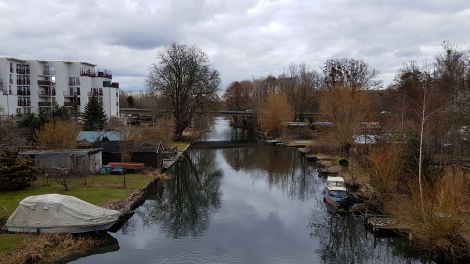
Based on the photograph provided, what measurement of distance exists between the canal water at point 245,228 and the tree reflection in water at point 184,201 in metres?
0.07

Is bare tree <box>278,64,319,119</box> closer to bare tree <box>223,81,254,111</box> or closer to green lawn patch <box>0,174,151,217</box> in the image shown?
bare tree <box>223,81,254,111</box>

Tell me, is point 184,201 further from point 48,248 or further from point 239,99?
point 239,99

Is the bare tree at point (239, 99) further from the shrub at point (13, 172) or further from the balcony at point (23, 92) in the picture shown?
the shrub at point (13, 172)

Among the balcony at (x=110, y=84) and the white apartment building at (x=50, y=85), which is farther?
the balcony at (x=110, y=84)

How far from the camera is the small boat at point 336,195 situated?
30.0 meters

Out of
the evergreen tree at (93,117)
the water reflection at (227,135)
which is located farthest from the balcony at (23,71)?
the water reflection at (227,135)

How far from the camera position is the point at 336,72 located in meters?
74.6

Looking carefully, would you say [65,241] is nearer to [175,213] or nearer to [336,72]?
[175,213]

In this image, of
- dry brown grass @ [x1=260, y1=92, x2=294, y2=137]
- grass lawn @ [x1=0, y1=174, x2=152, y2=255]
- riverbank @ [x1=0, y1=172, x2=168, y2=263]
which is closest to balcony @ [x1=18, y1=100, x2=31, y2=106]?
dry brown grass @ [x1=260, y1=92, x2=294, y2=137]

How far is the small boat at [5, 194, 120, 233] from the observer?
2219cm

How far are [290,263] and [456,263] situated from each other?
742cm

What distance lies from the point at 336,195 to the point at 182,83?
1897 inches

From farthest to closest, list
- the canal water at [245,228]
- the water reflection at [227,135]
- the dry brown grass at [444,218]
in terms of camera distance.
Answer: the water reflection at [227,135], the canal water at [245,228], the dry brown grass at [444,218]

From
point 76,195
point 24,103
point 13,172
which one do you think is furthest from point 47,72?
point 76,195
